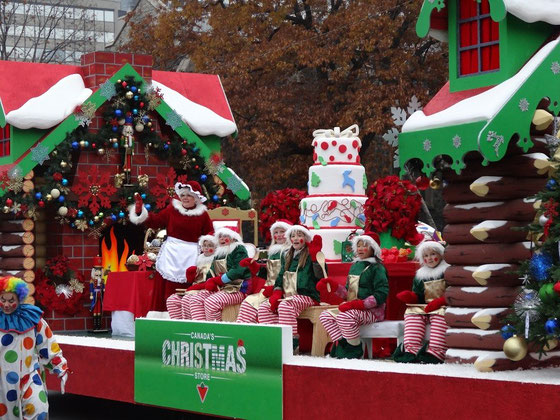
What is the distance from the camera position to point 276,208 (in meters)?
14.7

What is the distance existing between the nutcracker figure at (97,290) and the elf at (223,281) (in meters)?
2.91

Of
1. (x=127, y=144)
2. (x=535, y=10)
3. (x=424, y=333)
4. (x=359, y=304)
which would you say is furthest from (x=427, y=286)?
(x=127, y=144)

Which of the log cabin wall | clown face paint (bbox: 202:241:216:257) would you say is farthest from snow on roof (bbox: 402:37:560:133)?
clown face paint (bbox: 202:241:216:257)

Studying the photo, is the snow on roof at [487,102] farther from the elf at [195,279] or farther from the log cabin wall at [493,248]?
the elf at [195,279]

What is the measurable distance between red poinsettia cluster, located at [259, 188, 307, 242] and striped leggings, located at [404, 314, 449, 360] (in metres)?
4.29

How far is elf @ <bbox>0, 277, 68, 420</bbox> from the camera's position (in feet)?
34.2

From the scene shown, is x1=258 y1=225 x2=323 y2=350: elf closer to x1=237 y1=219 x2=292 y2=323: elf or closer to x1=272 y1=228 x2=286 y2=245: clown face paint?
x1=237 y1=219 x2=292 y2=323: elf

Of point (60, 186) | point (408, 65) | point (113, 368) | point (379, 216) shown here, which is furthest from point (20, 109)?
point (408, 65)

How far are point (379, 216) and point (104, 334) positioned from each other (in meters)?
4.65

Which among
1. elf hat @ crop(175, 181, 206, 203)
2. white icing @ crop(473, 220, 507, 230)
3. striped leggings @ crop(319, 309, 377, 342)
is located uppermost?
elf hat @ crop(175, 181, 206, 203)

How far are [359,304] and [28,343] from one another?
114 inches

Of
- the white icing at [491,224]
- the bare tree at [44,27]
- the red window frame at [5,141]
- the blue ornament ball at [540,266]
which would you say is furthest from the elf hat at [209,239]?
the bare tree at [44,27]

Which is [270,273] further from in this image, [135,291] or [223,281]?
[135,291]

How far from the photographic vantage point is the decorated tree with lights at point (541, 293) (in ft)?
27.2
